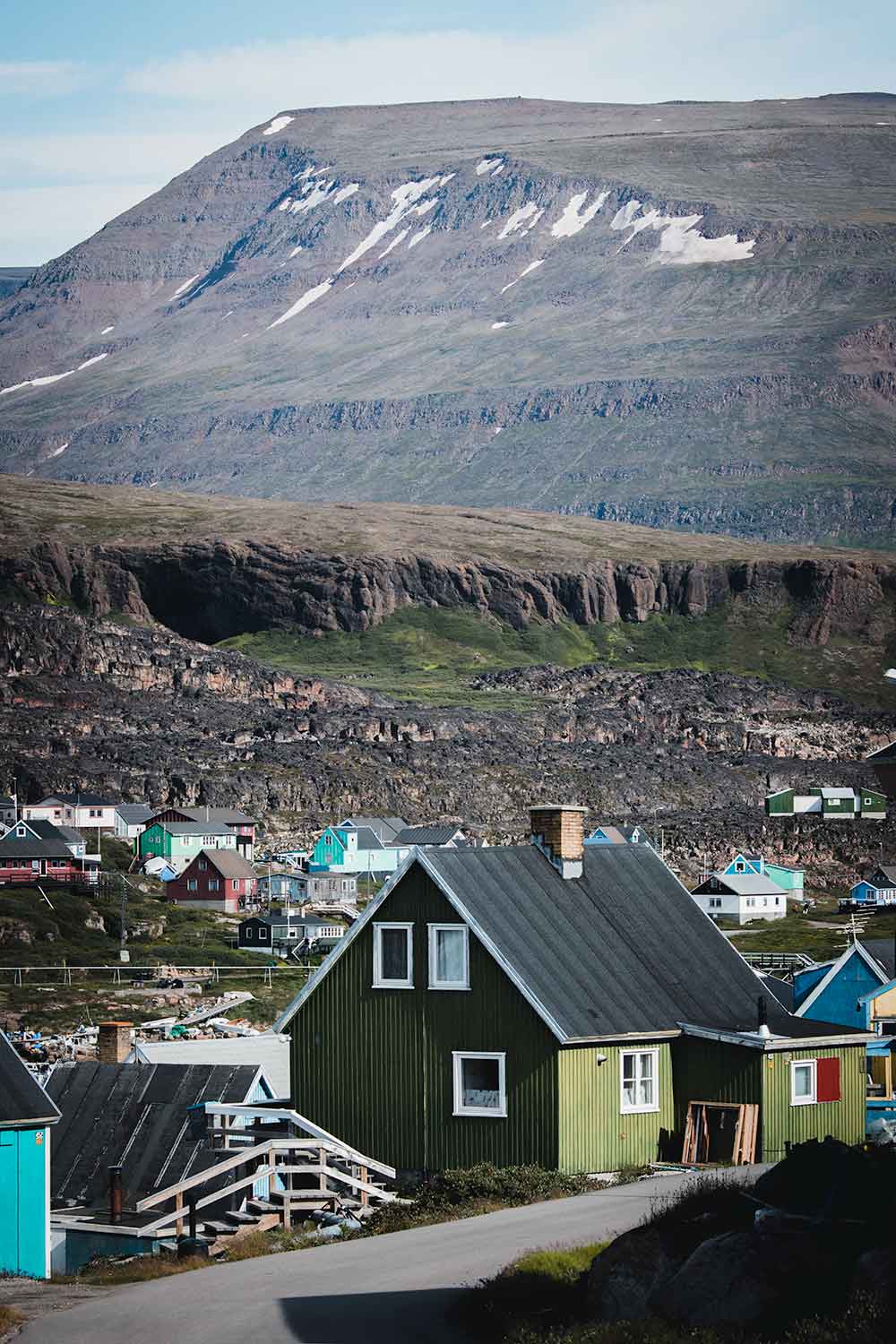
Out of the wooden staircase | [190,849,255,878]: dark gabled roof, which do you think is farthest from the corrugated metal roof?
the wooden staircase

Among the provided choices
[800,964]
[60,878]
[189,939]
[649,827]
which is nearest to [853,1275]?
[800,964]

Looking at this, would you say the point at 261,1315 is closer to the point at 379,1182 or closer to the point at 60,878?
the point at 379,1182

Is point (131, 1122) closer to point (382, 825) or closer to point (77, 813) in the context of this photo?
point (382, 825)

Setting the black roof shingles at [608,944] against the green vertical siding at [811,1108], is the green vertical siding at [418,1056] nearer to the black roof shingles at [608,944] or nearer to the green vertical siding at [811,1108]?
the black roof shingles at [608,944]

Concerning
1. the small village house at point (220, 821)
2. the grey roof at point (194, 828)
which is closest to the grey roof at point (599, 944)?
the grey roof at point (194, 828)

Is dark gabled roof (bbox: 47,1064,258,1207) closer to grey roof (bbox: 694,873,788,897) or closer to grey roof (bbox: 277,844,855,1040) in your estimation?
grey roof (bbox: 277,844,855,1040)
